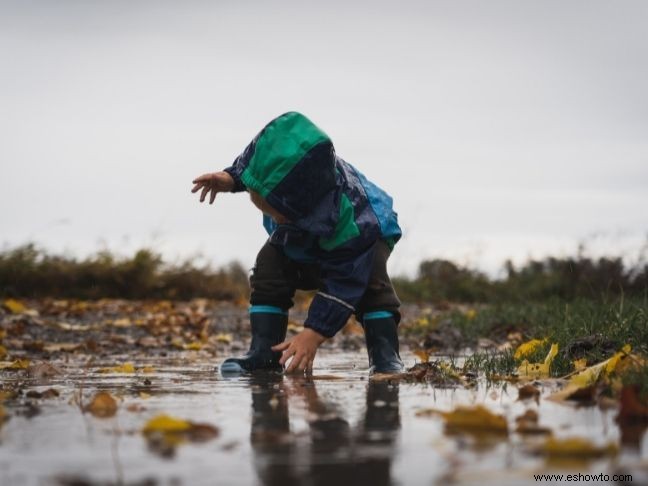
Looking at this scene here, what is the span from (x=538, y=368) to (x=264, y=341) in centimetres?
135

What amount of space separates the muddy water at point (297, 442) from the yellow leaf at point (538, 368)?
1.33 feet

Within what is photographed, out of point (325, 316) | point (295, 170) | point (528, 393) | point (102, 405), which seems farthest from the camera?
point (325, 316)

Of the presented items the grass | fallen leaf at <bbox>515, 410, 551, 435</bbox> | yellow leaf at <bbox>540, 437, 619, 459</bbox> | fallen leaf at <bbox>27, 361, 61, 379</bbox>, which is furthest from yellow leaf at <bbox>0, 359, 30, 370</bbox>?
yellow leaf at <bbox>540, 437, 619, 459</bbox>

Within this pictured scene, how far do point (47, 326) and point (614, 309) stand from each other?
526 centimetres

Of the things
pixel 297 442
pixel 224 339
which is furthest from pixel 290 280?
pixel 224 339

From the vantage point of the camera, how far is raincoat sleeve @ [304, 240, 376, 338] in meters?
3.88

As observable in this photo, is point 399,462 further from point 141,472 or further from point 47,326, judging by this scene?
point 47,326

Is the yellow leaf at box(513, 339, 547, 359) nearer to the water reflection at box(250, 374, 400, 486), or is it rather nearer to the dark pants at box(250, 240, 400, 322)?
the dark pants at box(250, 240, 400, 322)

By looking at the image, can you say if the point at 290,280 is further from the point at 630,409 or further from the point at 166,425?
the point at 630,409

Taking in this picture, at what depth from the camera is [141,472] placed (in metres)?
1.60

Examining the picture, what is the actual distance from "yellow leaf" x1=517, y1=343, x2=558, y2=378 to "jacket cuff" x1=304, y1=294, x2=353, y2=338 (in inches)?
33.1

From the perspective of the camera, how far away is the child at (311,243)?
3.71 m

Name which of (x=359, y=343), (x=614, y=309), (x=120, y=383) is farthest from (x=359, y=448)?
(x=359, y=343)

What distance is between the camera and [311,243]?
3992 mm
